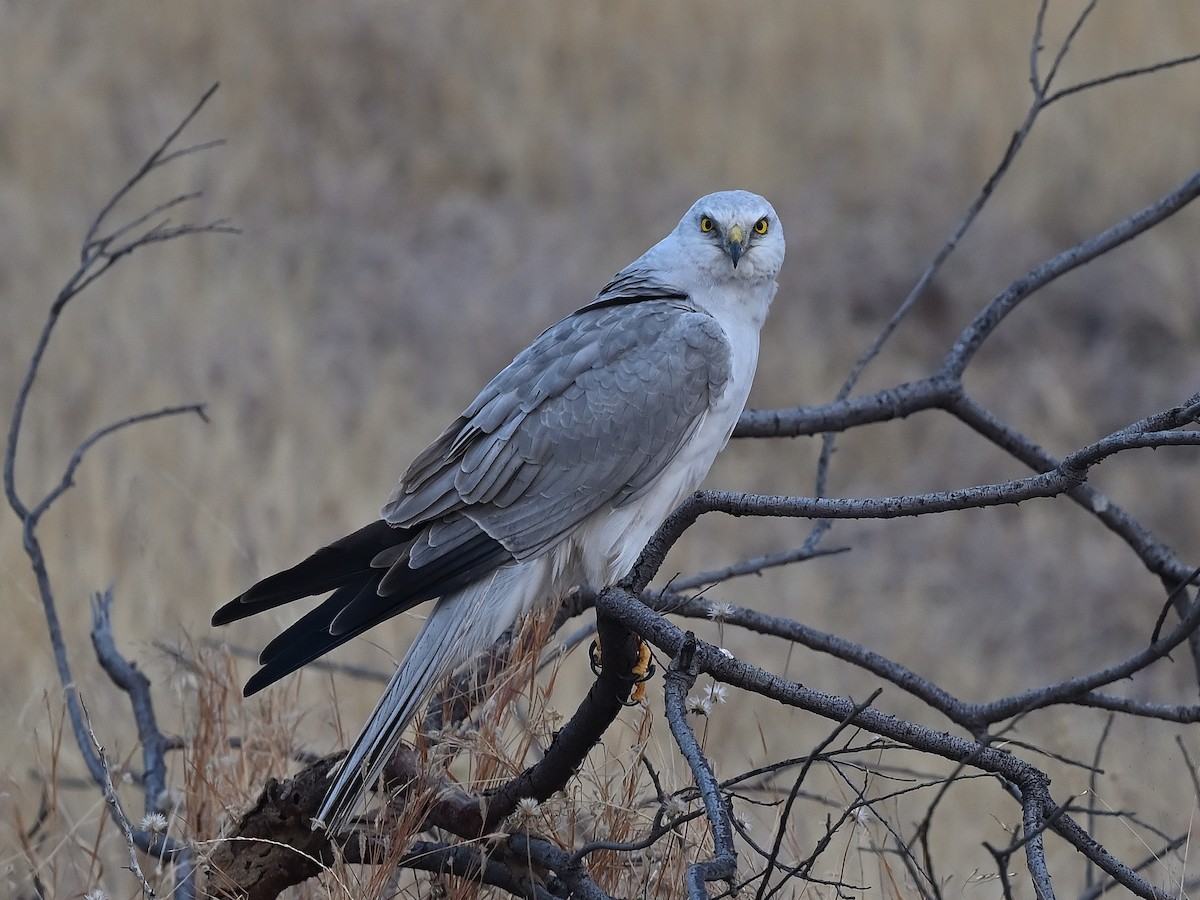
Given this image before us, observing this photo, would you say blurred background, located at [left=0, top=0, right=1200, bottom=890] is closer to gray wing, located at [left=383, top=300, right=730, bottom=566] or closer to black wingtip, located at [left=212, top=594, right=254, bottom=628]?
gray wing, located at [left=383, top=300, right=730, bottom=566]

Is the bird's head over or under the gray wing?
over

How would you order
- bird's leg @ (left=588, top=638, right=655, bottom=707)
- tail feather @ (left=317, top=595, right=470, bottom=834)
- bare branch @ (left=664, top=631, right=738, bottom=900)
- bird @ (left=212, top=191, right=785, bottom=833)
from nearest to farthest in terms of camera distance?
bare branch @ (left=664, top=631, right=738, bottom=900) → tail feather @ (left=317, top=595, right=470, bottom=834) → bird's leg @ (left=588, top=638, right=655, bottom=707) → bird @ (left=212, top=191, right=785, bottom=833)

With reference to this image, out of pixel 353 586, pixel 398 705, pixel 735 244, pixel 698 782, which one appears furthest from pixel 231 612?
pixel 735 244

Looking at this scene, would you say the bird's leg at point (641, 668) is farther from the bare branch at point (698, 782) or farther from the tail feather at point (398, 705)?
the bare branch at point (698, 782)

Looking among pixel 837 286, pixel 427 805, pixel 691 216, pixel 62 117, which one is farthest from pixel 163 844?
pixel 62 117

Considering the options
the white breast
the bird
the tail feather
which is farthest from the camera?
the white breast

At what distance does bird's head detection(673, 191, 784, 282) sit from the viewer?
3.09 m

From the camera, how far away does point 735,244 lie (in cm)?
306

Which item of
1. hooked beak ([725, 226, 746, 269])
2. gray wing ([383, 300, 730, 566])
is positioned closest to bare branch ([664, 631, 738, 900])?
gray wing ([383, 300, 730, 566])

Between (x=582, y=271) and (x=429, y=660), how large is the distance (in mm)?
6594

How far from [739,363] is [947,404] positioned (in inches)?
23.1

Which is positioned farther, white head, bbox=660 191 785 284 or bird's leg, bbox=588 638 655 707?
white head, bbox=660 191 785 284

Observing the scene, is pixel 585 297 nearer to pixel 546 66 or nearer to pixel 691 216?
pixel 546 66

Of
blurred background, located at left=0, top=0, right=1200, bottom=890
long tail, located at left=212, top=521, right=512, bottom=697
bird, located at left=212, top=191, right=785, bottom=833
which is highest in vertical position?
blurred background, located at left=0, top=0, right=1200, bottom=890
